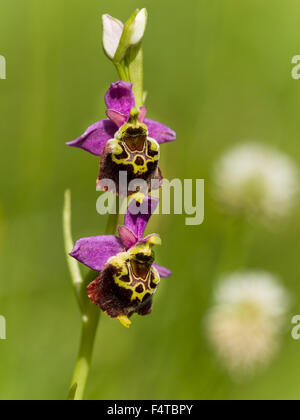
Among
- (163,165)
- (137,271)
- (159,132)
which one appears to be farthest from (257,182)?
(137,271)

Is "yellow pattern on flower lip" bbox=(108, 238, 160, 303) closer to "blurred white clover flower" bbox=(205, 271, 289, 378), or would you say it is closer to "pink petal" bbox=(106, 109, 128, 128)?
"pink petal" bbox=(106, 109, 128, 128)

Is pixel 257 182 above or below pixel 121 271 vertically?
above

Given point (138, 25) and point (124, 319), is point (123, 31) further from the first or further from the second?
point (124, 319)

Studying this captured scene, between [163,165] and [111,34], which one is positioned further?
[163,165]

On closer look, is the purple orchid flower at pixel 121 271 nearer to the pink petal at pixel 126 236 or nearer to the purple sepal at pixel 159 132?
the pink petal at pixel 126 236

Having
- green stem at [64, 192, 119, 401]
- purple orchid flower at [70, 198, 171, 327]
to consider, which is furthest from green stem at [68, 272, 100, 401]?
purple orchid flower at [70, 198, 171, 327]

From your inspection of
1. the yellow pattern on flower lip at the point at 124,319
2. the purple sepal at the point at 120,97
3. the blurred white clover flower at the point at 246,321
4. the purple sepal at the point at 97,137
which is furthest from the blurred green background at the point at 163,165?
the purple sepal at the point at 120,97
